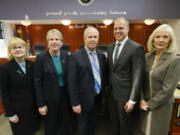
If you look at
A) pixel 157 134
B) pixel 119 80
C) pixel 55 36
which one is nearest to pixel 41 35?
pixel 55 36

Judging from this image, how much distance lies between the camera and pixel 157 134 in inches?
50.0

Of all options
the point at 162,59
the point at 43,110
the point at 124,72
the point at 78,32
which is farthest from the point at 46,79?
the point at 78,32

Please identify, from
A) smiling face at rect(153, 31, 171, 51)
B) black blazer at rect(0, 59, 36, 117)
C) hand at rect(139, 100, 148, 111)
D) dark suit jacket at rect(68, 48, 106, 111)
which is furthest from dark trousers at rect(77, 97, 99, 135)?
smiling face at rect(153, 31, 171, 51)

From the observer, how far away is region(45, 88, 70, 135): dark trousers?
1.47m

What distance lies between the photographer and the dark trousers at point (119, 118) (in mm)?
1346

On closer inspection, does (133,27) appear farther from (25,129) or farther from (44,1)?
(25,129)

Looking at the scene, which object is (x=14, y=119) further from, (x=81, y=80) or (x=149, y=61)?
(x=149, y=61)

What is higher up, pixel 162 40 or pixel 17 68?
pixel 162 40

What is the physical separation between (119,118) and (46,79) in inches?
41.7

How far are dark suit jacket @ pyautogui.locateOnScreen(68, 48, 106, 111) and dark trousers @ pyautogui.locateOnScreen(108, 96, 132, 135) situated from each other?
1.01ft

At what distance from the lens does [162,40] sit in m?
1.13

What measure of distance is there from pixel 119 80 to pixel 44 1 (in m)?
3.93

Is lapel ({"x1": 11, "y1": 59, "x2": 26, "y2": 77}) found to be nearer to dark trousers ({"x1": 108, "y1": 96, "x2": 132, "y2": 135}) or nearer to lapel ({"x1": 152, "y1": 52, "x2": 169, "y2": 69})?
dark trousers ({"x1": 108, "y1": 96, "x2": 132, "y2": 135})

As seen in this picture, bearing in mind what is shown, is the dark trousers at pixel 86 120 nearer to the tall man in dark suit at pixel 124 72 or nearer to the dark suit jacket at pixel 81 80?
the dark suit jacket at pixel 81 80
